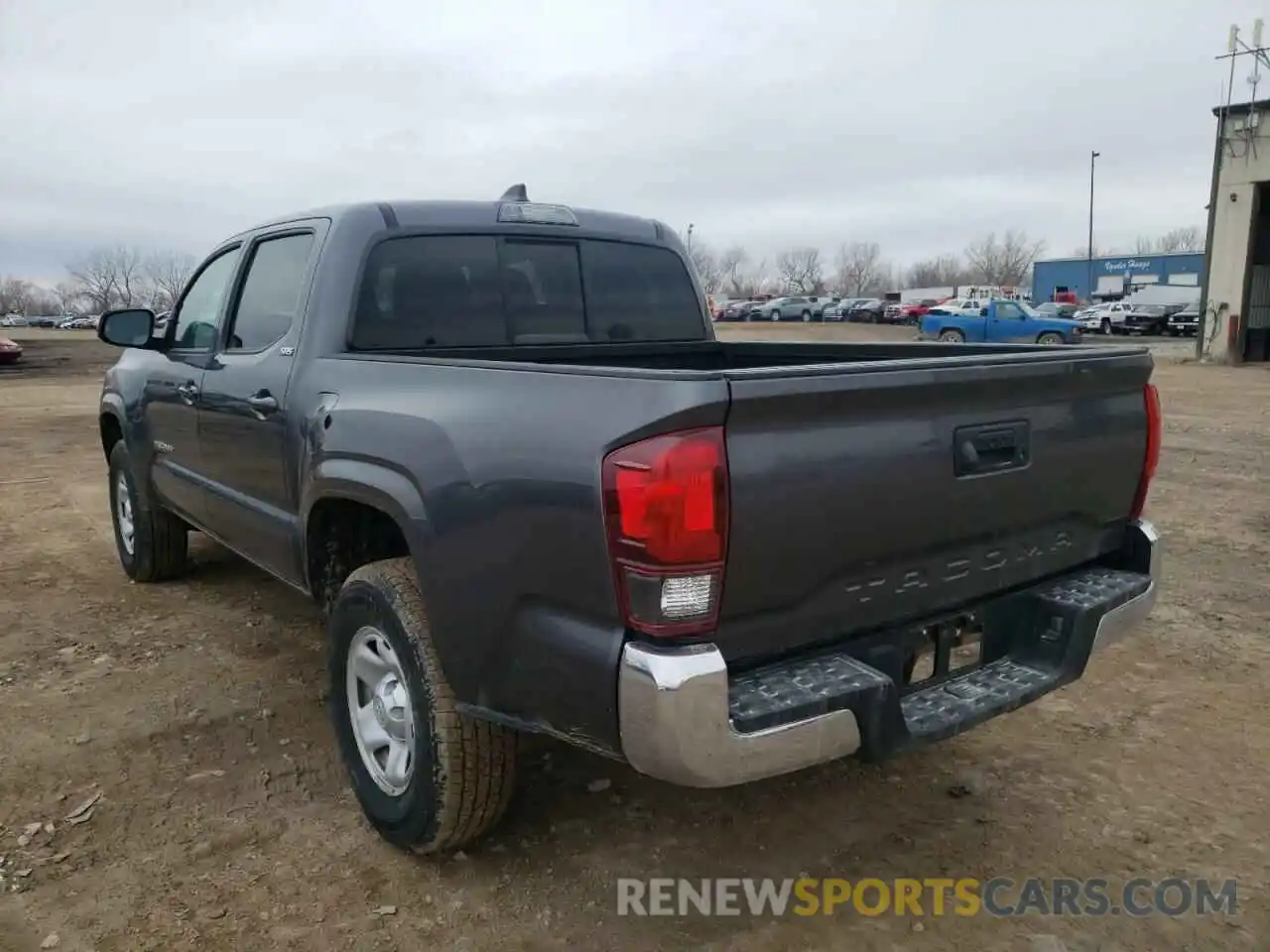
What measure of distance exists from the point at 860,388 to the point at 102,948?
237cm

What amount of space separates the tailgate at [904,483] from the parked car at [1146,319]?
45.9 meters

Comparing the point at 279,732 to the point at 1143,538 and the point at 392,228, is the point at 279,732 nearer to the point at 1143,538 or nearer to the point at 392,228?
the point at 392,228

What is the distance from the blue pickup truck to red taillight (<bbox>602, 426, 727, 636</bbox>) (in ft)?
93.9

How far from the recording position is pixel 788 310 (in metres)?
59.0

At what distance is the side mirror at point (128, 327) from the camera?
4691mm

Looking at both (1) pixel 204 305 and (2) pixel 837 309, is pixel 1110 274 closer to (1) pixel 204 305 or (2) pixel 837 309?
(2) pixel 837 309

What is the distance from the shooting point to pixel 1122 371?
297 centimetres

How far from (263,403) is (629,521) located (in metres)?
2.06

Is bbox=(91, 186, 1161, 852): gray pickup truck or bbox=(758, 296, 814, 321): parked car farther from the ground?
bbox=(91, 186, 1161, 852): gray pickup truck

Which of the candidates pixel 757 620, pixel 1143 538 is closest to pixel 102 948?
pixel 757 620

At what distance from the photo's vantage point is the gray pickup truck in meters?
2.11

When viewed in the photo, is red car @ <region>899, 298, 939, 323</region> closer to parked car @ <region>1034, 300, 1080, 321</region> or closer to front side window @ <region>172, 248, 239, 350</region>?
parked car @ <region>1034, 300, 1080, 321</region>

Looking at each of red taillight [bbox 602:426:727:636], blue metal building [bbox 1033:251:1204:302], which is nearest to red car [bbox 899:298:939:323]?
blue metal building [bbox 1033:251:1204:302]

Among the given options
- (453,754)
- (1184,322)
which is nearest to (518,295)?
(453,754)
